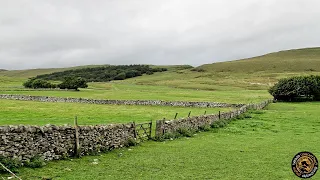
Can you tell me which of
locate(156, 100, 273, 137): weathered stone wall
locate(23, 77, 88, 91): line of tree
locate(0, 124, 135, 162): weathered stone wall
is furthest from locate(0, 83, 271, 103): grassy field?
locate(0, 124, 135, 162): weathered stone wall

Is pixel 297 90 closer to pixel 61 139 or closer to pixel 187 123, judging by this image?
pixel 187 123

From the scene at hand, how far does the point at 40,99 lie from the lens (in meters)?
74.3

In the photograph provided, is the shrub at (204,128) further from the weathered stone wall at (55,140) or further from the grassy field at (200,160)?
the weathered stone wall at (55,140)

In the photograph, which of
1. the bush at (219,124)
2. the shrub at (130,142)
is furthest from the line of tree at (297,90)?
the shrub at (130,142)

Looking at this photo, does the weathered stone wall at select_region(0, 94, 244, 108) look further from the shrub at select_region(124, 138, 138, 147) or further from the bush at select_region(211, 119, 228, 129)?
the shrub at select_region(124, 138, 138, 147)

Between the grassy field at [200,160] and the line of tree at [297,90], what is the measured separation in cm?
5031

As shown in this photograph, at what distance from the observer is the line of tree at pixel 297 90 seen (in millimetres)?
77875

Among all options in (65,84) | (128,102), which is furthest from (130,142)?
(65,84)

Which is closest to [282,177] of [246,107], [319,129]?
[319,129]

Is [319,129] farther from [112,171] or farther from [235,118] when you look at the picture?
[112,171]

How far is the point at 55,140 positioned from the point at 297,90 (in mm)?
70594

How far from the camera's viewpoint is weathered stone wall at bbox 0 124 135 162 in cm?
1413

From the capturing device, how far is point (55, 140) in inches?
646

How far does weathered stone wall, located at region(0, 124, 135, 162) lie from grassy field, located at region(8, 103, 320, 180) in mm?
650
